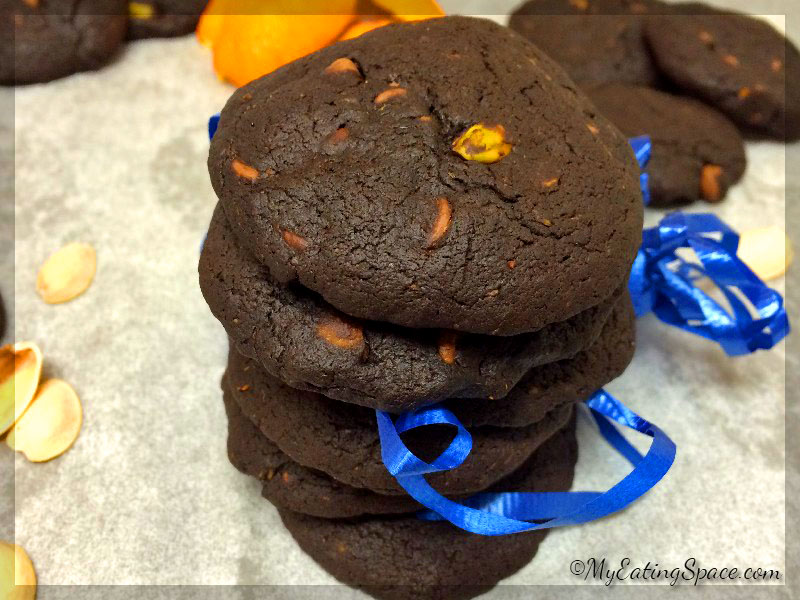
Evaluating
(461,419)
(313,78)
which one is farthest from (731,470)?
(313,78)

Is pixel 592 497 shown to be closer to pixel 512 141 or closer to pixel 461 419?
pixel 461 419

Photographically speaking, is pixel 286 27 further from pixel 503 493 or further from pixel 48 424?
pixel 503 493

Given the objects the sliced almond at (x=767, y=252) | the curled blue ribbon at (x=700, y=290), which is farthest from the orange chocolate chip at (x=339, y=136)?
the sliced almond at (x=767, y=252)

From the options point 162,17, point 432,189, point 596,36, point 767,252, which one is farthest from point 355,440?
point 162,17

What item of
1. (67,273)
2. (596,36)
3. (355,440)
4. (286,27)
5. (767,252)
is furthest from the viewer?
(596,36)

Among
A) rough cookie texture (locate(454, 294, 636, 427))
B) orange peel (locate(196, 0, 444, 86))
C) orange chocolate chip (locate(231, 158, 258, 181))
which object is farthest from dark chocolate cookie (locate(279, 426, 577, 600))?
orange peel (locate(196, 0, 444, 86))

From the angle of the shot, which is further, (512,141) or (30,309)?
(30,309)

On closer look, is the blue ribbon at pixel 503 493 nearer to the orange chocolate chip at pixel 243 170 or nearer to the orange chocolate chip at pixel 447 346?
the orange chocolate chip at pixel 447 346
